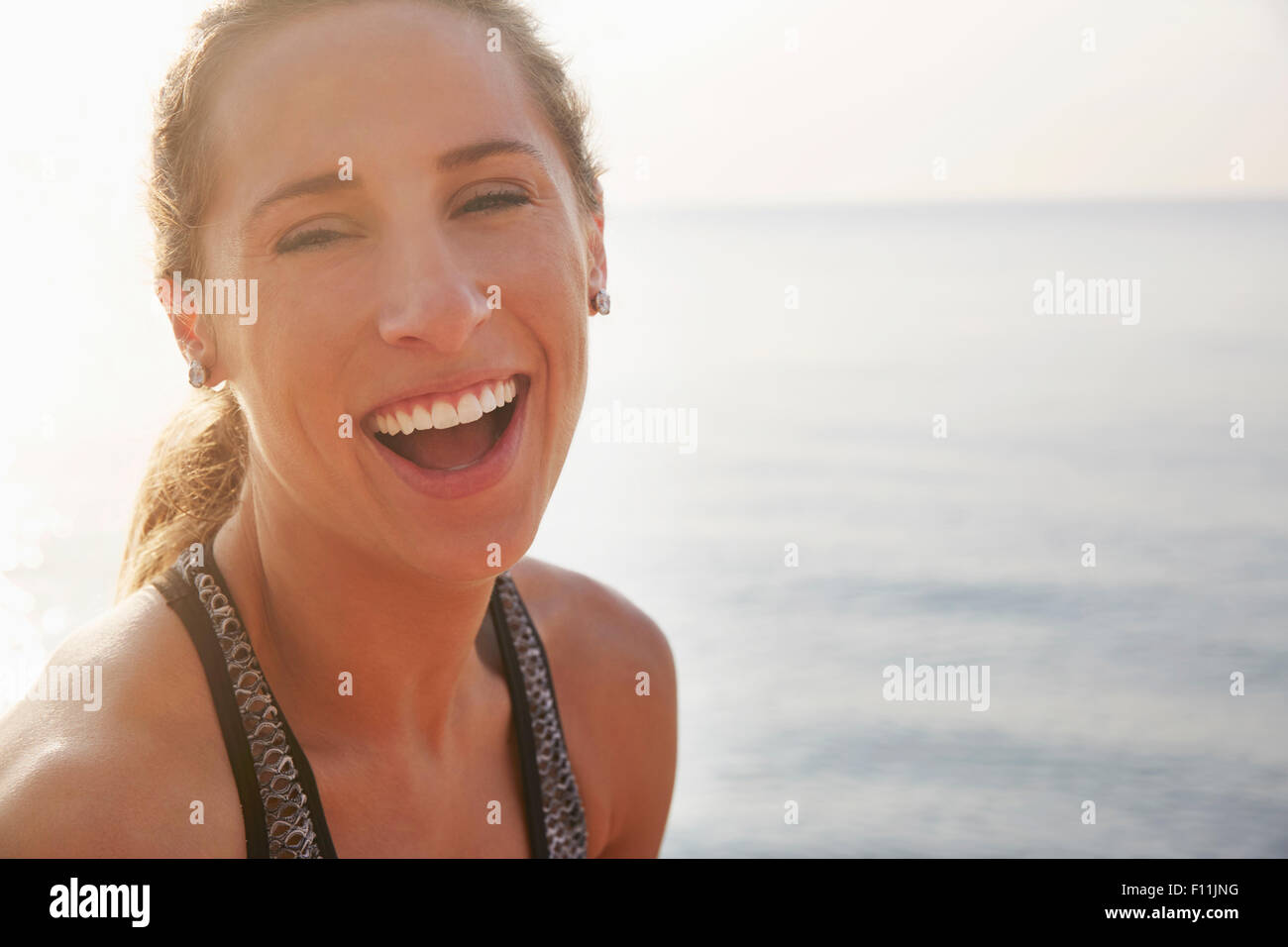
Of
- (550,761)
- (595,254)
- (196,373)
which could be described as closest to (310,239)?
(196,373)

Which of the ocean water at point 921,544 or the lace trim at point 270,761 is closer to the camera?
the lace trim at point 270,761

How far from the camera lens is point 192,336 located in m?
1.67

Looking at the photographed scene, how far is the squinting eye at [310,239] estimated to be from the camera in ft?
4.87

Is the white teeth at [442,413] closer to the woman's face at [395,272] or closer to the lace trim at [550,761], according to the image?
the woman's face at [395,272]

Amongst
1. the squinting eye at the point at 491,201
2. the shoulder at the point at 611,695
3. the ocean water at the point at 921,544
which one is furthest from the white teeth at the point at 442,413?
the ocean water at the point at 921,544

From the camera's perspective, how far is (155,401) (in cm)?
788

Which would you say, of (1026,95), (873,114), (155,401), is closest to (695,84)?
(873,114)

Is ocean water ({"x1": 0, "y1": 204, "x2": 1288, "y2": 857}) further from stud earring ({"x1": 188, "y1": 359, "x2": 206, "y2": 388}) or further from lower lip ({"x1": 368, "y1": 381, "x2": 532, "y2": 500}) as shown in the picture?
lower lip ({"x1": 368, "y1": 381, "x2": 532, "y2": 500})

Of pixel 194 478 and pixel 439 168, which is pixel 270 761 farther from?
Answer: pixel 439 168

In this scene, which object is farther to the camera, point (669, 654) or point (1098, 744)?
point (1098, 744)

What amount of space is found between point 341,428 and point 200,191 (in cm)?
39

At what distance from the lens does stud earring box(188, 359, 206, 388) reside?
1686 millimetres
